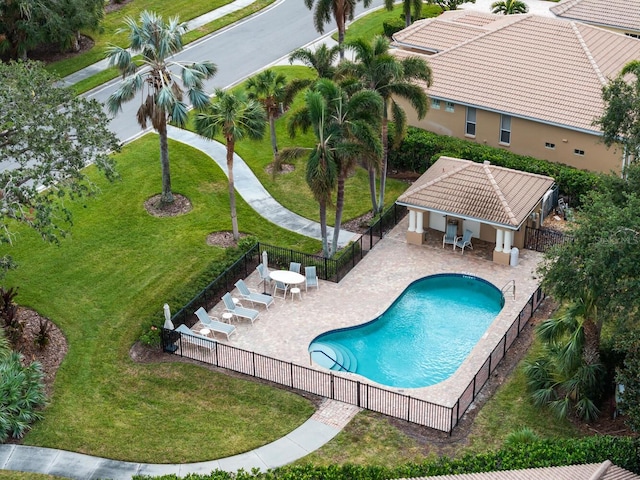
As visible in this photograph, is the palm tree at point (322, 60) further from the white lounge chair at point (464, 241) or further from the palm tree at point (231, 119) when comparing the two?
the white lounge chair at point (464, 241)

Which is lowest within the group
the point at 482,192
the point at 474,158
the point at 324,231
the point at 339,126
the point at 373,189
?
the point at 324,231

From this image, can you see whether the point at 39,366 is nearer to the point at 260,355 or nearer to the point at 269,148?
the point at 260,355

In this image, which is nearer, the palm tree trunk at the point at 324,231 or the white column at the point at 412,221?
the palm tree trunk at the point at 324,231

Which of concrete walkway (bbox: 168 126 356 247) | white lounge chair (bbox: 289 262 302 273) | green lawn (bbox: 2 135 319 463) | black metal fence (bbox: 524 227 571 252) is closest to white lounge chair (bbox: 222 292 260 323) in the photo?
green lawn (bbox: 2 135 319 463)

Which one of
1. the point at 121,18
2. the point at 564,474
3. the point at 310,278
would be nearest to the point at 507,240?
the point at 310,278

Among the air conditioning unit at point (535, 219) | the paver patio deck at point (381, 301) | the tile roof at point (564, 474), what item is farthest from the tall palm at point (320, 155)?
the tile roof at point (564, 474)

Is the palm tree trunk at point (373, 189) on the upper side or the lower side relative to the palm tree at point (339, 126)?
lower

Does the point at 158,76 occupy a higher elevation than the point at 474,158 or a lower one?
higher

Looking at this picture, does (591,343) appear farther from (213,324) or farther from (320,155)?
(213,324)
